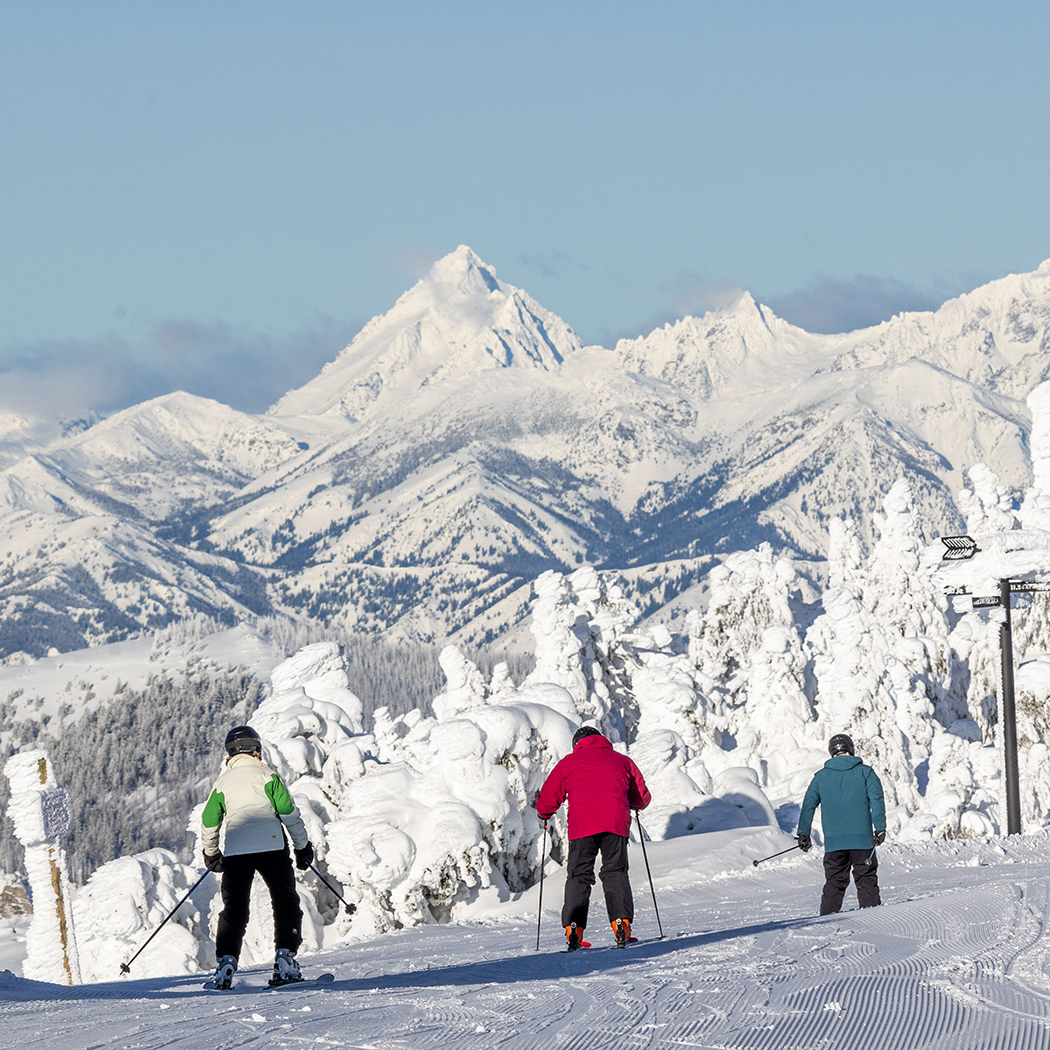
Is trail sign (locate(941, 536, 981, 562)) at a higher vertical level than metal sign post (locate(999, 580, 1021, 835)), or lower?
higher

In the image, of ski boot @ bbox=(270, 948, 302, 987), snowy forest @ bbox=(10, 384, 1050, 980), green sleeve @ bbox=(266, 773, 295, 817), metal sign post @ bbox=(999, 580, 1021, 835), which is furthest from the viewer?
metal sign post @ bbox=(999, 580, 1021, 835)

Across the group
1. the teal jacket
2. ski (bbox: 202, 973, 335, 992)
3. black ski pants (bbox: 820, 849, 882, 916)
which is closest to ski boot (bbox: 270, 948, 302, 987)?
ski (bbox: 202, 973, 335, 992)

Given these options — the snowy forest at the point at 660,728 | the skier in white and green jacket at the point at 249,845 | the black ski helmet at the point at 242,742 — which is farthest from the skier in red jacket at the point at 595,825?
the snowy forest at the point at 660,728

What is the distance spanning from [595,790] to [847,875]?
10.3 feet

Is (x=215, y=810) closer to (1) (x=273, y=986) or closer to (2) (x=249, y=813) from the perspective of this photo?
(2) (x=249, y=813)

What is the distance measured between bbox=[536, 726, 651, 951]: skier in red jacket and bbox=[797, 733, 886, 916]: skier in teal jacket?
88.4 inches

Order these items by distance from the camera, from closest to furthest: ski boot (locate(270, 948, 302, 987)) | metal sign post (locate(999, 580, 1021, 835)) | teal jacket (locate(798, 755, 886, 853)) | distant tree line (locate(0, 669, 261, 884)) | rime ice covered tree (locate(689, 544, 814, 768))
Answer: ski boot (locate(270, 948, 302, 987)) → teal jacket (locate(798, 755, 886, 853)) → metal sign post (locate(999, 580, 1021, 835)) → rime ice covered tree (locate(689, 544, 814, 768)) → distant tree line (locate(0, 669, 261, 884))

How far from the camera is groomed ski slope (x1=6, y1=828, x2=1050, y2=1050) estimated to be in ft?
21.0

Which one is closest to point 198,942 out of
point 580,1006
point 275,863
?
point 275,863

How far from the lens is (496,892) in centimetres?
2152

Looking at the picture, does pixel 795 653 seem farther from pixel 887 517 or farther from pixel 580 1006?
pixel 580 1006

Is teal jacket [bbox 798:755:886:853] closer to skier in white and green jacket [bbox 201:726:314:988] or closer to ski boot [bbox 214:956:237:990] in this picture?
skier in white and green jacket [bbox 201:726:314:988]

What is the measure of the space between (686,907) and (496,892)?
613cm

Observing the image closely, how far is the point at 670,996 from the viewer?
747 cm
